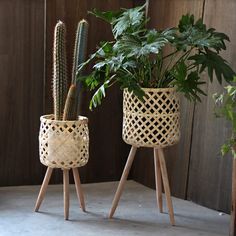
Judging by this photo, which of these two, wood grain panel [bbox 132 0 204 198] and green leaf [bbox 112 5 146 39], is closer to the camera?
green leaf [bbox 112 5 146 39]

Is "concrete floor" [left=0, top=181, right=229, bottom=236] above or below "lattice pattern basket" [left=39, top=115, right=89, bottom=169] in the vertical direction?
below

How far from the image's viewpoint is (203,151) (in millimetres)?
2631

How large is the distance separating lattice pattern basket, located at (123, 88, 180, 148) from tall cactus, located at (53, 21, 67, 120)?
1.04 feet

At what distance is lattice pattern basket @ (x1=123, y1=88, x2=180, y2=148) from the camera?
228 cm

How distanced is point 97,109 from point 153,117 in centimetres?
76

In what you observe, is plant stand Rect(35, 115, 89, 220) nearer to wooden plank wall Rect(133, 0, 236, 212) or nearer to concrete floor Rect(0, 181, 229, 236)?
concrete floor Rect(0, 181, 229, 236)

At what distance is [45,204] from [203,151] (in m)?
0.88

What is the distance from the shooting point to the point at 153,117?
90.0 inches

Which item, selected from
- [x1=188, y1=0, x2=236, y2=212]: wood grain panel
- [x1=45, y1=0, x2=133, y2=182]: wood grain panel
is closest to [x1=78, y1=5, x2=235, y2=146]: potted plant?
[x1=188, y1=0, x2=236, y2=212]: wood grain panel

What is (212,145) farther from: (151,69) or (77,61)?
(77,61)

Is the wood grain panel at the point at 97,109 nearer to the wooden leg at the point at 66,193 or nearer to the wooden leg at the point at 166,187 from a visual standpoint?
the wooden leg at the point at 66,193

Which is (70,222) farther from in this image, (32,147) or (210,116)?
(210,116)

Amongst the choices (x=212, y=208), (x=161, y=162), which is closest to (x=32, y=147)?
(x=161, y=162)

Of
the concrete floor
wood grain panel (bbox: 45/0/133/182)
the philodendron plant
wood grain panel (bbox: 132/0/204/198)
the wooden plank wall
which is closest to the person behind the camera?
the philodendron plant
